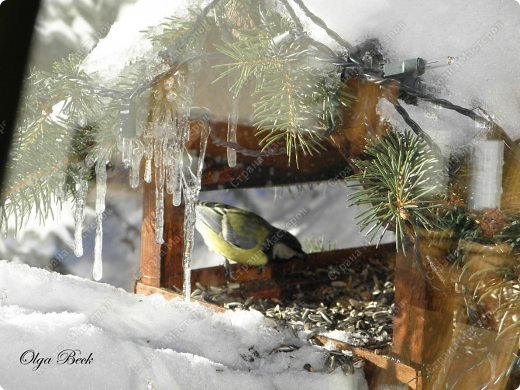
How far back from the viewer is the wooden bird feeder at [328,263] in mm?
1250

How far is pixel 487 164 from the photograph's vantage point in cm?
112

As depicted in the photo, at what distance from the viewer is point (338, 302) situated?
1.88 m

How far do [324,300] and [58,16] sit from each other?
1107 millimetres

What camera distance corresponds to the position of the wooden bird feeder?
1.25 meters

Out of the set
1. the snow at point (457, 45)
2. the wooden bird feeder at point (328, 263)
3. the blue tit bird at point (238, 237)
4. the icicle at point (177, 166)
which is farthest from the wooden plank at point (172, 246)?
the snow at point (457, 45)

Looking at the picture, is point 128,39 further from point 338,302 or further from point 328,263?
point 328,263

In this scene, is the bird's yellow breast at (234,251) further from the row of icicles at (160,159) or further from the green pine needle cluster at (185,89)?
the green pine needle cluster at (185,89)

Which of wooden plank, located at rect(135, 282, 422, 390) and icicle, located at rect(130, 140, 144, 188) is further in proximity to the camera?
icicle, located at rect(130, 140, 144, 188)

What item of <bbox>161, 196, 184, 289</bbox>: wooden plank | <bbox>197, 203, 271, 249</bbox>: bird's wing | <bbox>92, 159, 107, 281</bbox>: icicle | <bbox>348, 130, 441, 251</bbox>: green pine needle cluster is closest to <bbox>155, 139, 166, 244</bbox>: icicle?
<bbox>92, 159, 107, 281</bbox>: icicle

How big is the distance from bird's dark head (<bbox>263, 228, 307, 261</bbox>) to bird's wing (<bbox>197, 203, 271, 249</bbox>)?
A: 0.11ft

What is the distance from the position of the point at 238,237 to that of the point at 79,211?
2.69ft

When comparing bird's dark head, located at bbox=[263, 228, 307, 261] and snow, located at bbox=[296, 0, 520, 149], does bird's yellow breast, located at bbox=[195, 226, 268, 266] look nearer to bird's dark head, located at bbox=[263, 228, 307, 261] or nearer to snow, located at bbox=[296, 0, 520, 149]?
bird's dark head, located at bbox=[263, 228, 307, 261]

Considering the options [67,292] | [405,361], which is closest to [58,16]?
[67,292]

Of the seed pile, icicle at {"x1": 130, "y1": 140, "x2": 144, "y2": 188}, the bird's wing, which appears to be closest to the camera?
icicle at {"x1": 130, "y1": 140, "x2": 144, "y2": 188}
